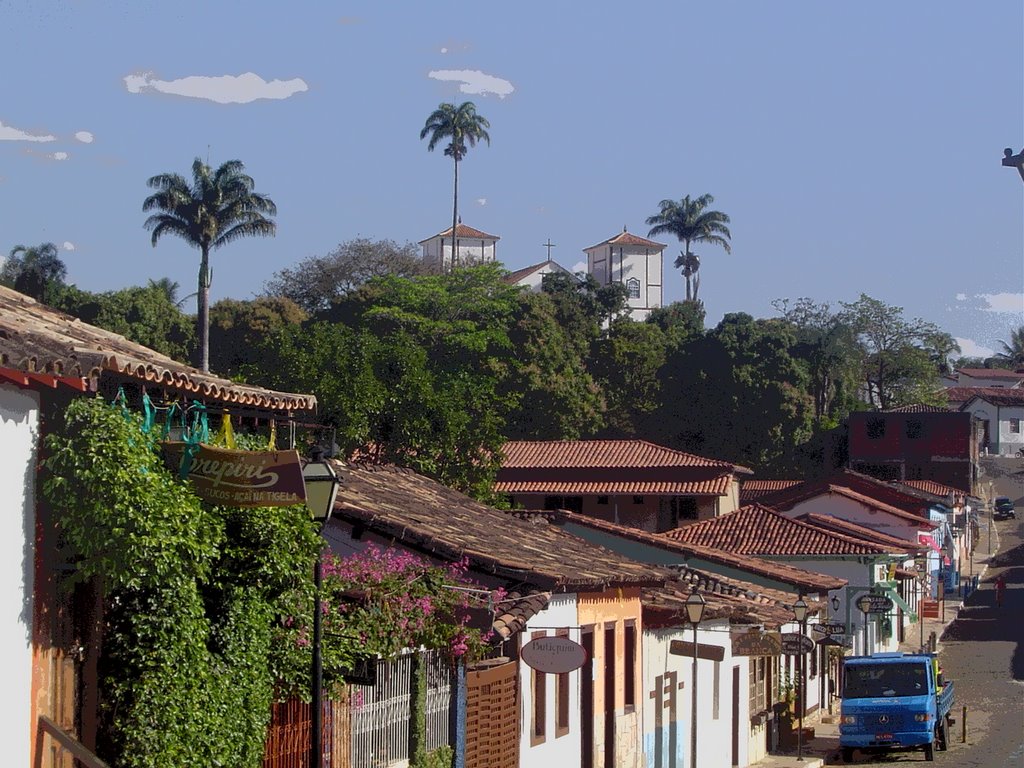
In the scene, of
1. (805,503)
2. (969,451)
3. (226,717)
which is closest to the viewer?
(226,717)

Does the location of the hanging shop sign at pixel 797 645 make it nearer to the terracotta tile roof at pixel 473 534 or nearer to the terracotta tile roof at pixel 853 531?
the terracotta tile roof at pixel 473 534

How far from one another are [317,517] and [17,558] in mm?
2828

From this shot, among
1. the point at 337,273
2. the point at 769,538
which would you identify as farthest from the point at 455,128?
the point at 769,538

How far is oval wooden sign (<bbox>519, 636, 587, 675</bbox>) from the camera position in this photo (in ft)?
56.0

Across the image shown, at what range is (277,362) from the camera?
34625 millimetres

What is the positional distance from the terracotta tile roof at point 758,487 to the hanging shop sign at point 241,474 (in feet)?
195

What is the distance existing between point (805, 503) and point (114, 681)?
161 feet

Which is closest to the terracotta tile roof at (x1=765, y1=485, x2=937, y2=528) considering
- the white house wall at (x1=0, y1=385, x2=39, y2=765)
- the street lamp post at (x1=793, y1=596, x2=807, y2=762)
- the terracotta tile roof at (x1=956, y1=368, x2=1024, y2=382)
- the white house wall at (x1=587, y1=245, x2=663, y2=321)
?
the street lamp post at (x1=793, y1=596, x2=807, y2=762)

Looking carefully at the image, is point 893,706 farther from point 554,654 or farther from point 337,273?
point 337,273

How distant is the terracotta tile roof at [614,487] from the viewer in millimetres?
Result: 62906

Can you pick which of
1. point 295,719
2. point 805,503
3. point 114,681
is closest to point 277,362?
point 295,719

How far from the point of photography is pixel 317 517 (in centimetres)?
1211

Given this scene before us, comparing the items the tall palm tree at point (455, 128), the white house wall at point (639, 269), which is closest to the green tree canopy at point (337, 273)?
the tall palm tree at point (455, 128)

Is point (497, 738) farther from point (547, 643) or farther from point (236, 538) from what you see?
point (236, 538)
